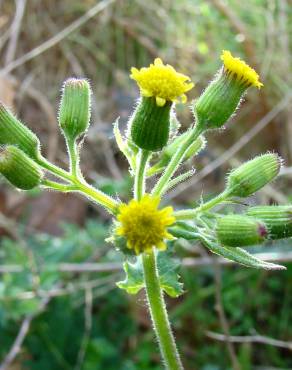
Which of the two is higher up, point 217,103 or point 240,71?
point 240,71

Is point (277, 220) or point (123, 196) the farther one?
point (123, 196)

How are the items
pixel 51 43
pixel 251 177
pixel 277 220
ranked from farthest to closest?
1. pixel 51 43
2. pixel 251 177
3. pixel 277 220

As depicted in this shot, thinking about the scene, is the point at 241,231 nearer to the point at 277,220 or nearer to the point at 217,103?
the point at 277,220

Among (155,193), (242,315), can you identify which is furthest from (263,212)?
(242,315)

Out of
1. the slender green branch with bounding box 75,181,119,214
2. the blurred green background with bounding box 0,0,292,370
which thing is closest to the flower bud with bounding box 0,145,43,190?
the slender green branch with bounding box 75,181,119,214

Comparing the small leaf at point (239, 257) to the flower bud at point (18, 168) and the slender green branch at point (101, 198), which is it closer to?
the slender green branch at point (101, 198)

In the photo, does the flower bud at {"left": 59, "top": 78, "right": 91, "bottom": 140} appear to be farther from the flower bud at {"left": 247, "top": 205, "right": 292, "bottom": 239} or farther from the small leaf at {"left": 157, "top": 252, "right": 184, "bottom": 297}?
the flower bud at {"left": 247, "top": 205, "right": 292, "bottom": 239}

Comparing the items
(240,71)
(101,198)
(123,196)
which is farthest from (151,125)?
(123,196)

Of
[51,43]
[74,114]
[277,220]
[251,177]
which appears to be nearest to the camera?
[277,220]

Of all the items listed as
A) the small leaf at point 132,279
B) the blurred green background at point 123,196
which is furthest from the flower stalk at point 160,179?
the blurred green background at point 123,196

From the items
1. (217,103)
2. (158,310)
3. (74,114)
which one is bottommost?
(158,310)
